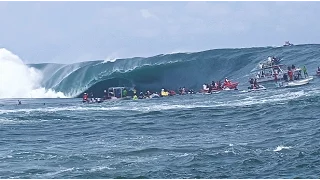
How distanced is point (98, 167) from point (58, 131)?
13.2m

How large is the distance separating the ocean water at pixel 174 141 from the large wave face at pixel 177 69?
27412mm

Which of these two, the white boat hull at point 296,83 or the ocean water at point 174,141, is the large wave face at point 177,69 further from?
the ocean water at point 174,141

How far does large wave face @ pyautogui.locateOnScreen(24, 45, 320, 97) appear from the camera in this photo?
77.5 metres

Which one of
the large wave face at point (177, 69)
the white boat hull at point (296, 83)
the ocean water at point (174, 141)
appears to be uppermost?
the large wave face at point (177, 69)

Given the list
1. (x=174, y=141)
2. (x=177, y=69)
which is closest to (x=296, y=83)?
(x=174, y=141)

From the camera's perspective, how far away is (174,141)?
29766 millimetres

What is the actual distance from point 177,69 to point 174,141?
180ft

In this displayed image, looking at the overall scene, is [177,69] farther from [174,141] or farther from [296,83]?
[174,141]

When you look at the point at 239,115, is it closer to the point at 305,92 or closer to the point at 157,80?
the point at 305,92

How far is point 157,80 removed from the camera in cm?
8331

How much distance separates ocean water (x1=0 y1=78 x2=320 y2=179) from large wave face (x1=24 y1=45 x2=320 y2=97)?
27412 mm

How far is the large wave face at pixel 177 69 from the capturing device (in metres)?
77.5

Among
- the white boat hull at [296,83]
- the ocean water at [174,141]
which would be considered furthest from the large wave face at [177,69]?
the ocean water at [174,141]

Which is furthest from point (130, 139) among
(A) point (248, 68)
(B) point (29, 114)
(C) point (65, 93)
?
(C) point (65, 93)
